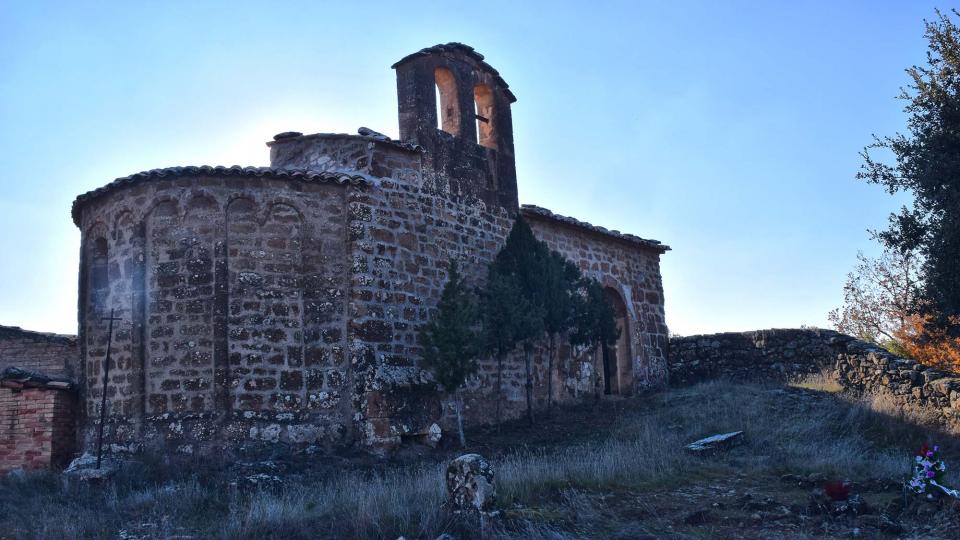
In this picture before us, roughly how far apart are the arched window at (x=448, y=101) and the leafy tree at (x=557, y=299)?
9.87 feet

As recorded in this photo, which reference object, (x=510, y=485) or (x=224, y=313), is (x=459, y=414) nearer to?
(x=224, y=313)

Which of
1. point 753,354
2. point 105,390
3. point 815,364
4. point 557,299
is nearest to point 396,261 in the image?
point 557,299

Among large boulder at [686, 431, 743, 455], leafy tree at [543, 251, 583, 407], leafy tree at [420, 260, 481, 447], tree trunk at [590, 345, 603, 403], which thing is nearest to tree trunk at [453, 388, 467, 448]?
leafy tree at [420, 260, 481, 447]

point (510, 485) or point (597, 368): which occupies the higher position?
point (597, 368)

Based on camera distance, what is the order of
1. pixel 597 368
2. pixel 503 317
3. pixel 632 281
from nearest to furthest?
pixel 503 317 < pixel 597 368 < pixel 632 281

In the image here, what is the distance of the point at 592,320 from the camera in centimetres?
1605

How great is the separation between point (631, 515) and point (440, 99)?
972 cm

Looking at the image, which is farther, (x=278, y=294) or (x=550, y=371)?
(x=550, y=371)

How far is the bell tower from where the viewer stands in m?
15.2

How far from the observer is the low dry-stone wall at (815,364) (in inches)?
593

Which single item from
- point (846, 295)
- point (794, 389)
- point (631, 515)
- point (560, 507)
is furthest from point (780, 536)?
point (846, 295)

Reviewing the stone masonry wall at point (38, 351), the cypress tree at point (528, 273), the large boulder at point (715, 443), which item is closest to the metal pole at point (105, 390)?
the stone masonry wall at point (38, 351)

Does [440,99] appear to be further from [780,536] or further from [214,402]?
[780,536]

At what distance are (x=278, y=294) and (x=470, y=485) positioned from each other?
560 centimetres
